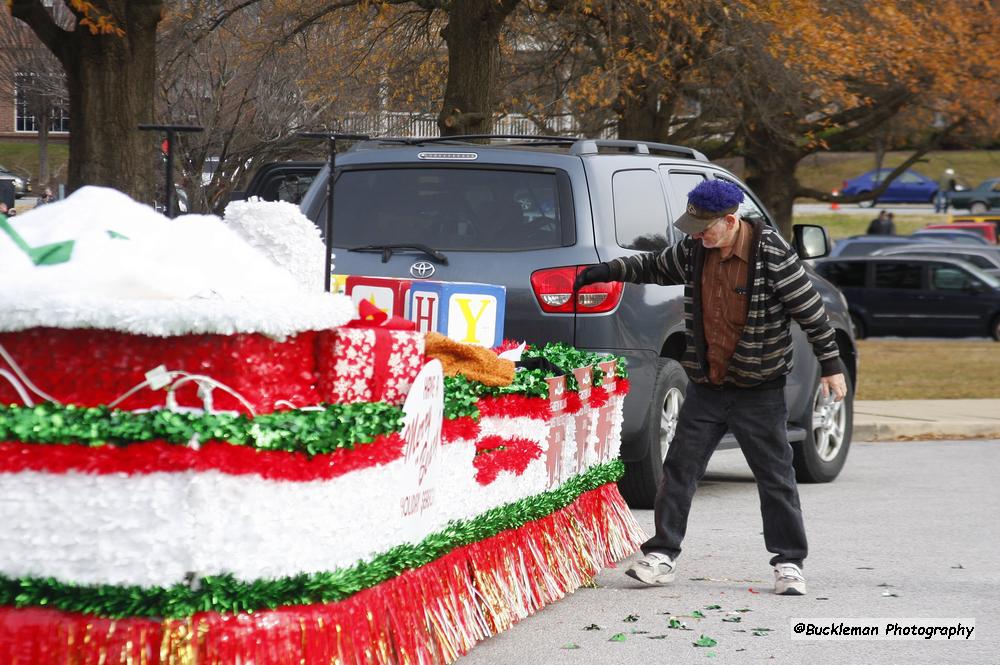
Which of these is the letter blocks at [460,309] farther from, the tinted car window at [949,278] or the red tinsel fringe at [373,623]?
the tinted car window at [949,278]

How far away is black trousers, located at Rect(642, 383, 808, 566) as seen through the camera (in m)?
6.80

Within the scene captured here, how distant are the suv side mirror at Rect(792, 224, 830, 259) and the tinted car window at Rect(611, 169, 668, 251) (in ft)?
4.23

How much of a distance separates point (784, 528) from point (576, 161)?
101 inches

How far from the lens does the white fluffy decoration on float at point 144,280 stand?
4.04 meters

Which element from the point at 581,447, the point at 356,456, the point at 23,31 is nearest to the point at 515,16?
the point at 23,31

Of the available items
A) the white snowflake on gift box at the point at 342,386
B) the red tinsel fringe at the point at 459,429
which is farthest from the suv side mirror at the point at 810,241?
the white snowflake on gift box at the point at 342,386

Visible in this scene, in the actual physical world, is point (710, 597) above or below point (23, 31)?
below

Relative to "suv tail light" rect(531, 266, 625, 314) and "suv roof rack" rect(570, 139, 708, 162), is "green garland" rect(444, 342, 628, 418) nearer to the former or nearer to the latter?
"suv tail light" rect(531, 266, 625, 314)

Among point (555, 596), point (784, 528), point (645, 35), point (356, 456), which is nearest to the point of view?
point (356, 456)

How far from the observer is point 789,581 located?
6.81 metres

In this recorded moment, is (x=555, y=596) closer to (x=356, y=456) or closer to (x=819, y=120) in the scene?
(x=356, y=456)

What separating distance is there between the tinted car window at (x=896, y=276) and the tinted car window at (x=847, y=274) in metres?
0.32

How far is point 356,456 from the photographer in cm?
438

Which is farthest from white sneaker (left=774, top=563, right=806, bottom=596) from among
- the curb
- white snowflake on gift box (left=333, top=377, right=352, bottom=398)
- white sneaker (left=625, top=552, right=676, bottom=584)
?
the curb
